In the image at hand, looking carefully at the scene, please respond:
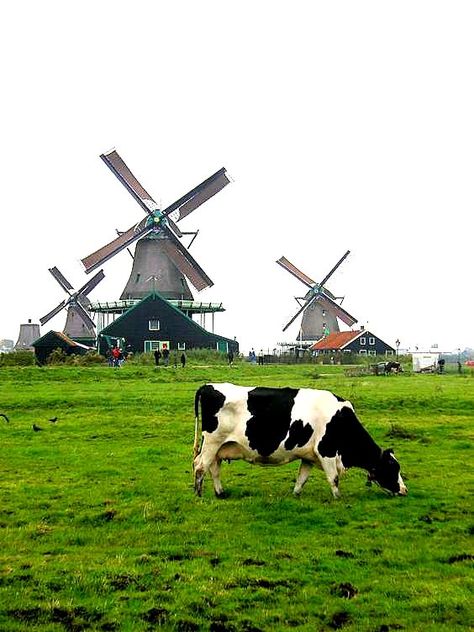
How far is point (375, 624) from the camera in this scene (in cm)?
697

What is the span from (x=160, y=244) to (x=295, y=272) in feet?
100

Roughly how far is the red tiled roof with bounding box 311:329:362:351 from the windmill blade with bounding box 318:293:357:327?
20.8 feet

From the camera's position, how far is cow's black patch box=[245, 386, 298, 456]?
491 inches

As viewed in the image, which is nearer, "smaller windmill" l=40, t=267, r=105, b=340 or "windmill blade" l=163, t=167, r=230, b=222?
"windmill blade" l=163, t=167, r=230, b=222

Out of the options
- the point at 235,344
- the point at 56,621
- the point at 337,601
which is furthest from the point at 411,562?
the point at 235,344

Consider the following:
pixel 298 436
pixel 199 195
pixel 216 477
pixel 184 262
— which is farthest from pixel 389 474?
pixel 199 195

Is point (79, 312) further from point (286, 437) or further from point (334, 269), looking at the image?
point (286, 437)

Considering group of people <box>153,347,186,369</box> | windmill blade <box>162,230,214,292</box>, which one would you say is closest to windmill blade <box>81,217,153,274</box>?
windmill blade <box>162,230,214,292</box>

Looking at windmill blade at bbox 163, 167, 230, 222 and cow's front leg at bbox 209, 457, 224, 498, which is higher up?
windmill blade at bbox 163, 167, 230, 222

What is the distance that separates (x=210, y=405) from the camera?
1270cm

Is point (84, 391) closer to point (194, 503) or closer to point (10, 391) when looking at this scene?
point (10, 391)

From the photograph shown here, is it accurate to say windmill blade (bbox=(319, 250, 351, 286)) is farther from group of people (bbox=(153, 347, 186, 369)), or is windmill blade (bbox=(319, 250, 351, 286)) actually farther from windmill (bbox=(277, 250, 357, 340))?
A: group of people (bbox=(153, 347, 186, 369))

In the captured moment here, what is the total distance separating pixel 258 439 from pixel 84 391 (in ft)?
66.7

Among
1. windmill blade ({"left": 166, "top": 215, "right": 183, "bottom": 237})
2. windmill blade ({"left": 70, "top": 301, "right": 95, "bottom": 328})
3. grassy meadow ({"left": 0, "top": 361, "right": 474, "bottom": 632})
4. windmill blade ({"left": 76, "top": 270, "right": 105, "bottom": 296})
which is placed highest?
windmill blade ({"left": 166, "top": 215, "right": 183, "bottom": 237})
